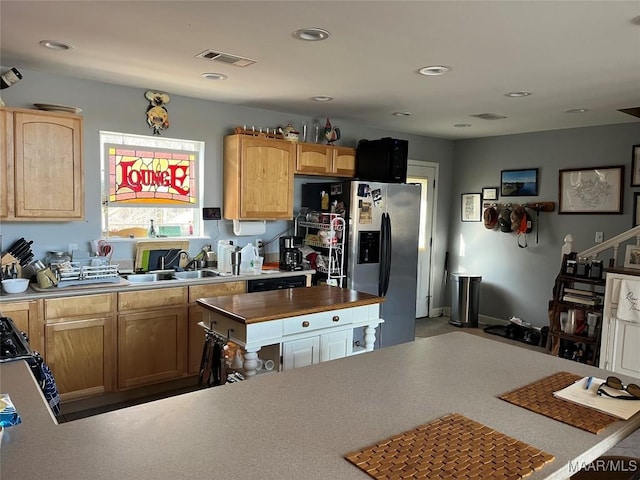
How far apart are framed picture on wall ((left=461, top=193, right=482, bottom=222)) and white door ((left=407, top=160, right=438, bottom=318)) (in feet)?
1.32

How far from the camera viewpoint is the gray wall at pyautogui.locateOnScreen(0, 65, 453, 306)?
11.7 feet

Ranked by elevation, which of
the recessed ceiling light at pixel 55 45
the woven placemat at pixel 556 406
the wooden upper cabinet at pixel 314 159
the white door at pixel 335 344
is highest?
the recessed ceiling light at pixel 55 45

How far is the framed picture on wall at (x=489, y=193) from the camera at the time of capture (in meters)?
6.10

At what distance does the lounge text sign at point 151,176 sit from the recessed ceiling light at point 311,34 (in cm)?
209

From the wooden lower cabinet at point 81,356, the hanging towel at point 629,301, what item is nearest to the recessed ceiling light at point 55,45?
the wooden lower cabinet at point 81,356

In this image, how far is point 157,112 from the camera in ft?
13.4

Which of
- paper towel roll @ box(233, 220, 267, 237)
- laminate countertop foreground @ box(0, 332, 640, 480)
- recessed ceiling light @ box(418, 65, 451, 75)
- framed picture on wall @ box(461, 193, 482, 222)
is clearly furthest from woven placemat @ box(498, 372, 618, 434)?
framed picture on wall @ box(461, 193, 482, 222)

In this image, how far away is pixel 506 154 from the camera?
6.00 meters

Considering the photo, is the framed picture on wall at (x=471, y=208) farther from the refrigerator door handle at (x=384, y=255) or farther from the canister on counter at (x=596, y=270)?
the canister on counter at (x=596, y=270)

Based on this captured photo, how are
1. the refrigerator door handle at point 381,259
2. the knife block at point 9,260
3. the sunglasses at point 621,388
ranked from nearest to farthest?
the sunglasses at point 621,388 → the knife block at point 9,260 → the refrigerator door handle at point 381,259

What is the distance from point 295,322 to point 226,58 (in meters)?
1.70

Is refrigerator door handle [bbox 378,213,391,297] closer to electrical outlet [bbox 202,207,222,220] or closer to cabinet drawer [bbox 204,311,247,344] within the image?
electrical outlet [bbox 202,207,222,220]

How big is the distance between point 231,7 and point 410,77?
5.12 feet

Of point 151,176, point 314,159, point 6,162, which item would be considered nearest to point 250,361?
point 6,162
